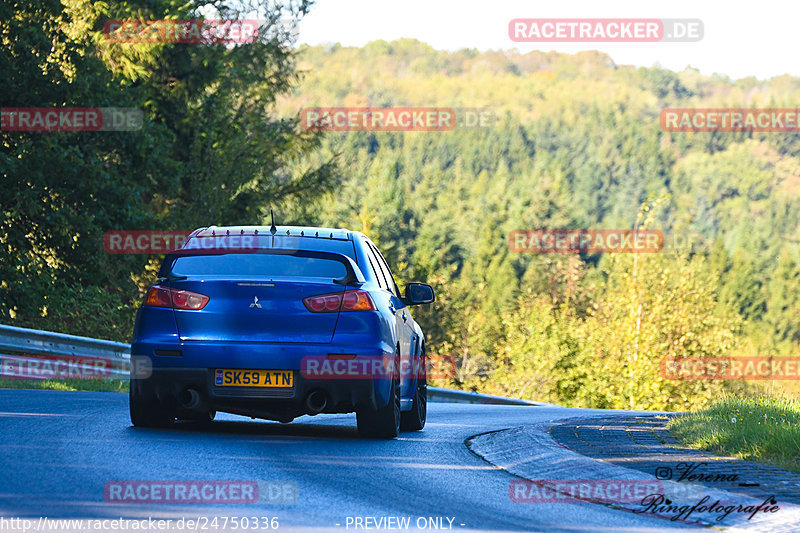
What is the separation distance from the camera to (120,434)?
9945mm

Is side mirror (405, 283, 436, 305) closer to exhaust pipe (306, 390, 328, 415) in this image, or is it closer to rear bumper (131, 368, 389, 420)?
rear bumper (131, 368, 389, 420)

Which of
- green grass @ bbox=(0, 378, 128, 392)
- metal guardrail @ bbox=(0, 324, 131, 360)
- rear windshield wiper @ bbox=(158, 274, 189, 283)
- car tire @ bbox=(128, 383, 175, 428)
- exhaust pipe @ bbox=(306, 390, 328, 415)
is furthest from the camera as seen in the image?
metal guardrail @ bbox=(0, 324, 131, 360)

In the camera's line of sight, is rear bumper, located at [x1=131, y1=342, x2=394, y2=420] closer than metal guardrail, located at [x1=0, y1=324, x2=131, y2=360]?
Yes

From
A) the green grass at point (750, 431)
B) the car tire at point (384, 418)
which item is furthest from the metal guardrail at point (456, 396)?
the car tire at point (384, 418)

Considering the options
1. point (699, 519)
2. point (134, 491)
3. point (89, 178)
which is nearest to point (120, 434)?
point (134, 491)

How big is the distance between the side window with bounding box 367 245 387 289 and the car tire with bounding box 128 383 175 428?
2153mm

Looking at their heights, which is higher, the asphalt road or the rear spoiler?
the rear spoiler

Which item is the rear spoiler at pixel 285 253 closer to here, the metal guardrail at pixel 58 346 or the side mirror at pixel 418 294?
the side mirror at pixel 418 294

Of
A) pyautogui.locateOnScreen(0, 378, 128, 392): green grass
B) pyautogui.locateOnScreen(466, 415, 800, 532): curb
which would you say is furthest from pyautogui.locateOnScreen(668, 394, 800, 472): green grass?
pyautogui.locateOnScreen(0, 378, 128, 392): green grass

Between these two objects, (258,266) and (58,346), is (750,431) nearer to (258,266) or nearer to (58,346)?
Answer: (258,266)

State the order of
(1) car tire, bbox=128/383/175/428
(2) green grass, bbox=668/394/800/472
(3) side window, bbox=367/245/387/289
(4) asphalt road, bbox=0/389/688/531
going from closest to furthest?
(4) asphalt road, bbox=0/389/688/531 → (2) green grass, bbox=668/394/800/472 → (1) car tire, bbox=128/383/175/428 → (3) side window, bbox=367/245/387/289

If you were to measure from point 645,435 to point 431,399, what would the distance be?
17.1 m

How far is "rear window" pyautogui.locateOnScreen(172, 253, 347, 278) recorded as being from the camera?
33.3 ft

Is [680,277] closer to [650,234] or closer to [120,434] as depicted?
[650,234]
